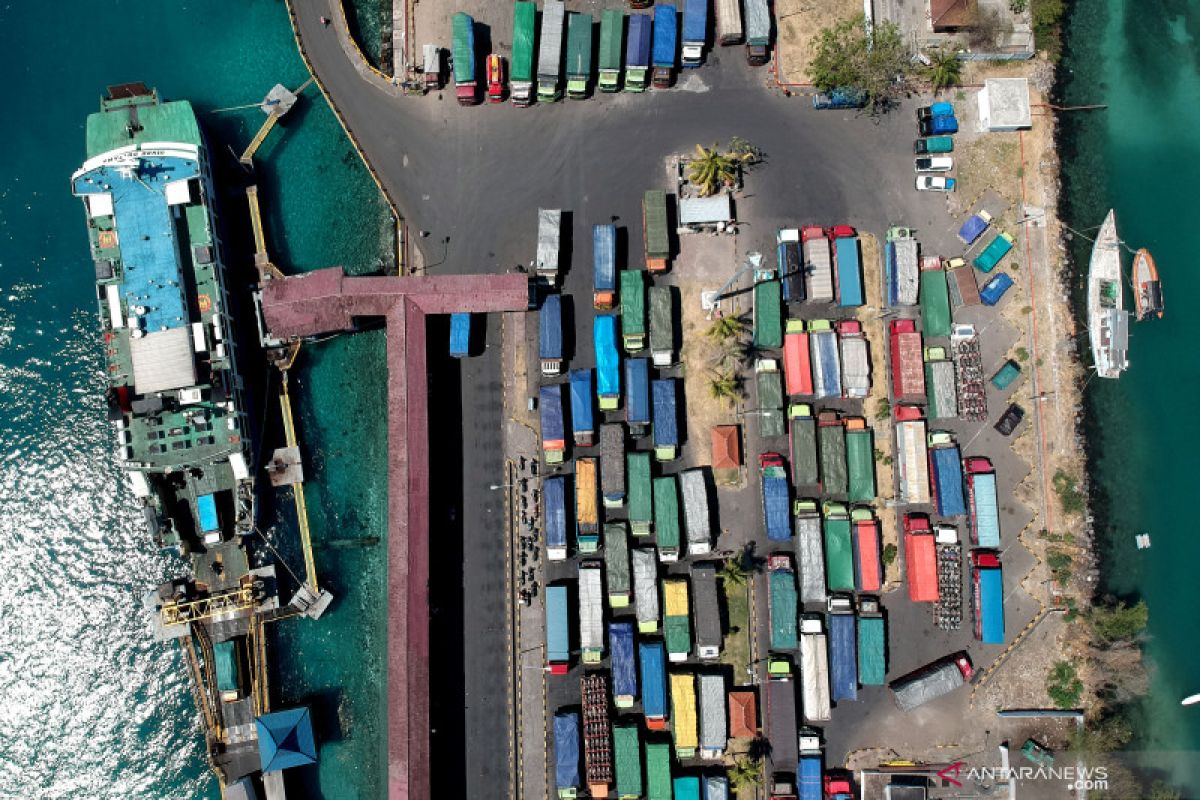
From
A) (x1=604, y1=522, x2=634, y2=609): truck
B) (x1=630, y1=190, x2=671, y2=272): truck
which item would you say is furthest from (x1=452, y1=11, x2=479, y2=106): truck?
(x1=604, y1=522, x2=634, y2=609): truck

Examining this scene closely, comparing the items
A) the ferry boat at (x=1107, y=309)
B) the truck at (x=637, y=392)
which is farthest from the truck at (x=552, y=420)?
the ferry boat at (x=1107, y=309)

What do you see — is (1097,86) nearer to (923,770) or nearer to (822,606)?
(822,606)

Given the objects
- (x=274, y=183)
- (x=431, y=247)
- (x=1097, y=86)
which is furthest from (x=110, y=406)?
(x=1097, y=86)

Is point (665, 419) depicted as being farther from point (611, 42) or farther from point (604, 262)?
point (611, 42)

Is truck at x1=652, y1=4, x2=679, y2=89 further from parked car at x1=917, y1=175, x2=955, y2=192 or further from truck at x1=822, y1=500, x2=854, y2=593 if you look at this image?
truck at x1=822, y1=500, x2=854, y2=593

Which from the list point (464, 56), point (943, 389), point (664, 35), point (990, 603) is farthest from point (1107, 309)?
point (464, 56)

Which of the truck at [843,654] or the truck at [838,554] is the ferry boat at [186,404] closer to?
the truck at [843,654]
